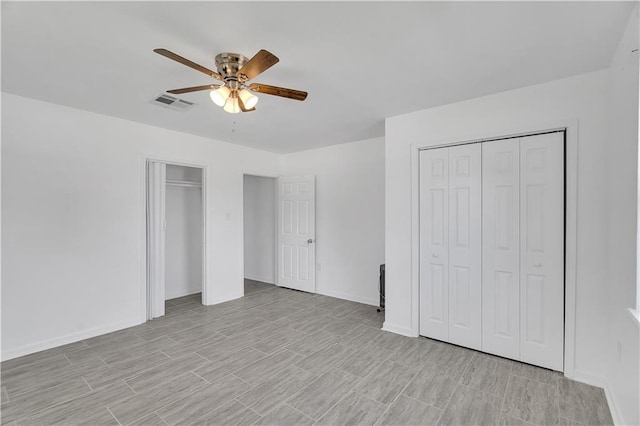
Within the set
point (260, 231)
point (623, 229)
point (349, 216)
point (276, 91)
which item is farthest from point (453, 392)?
point (260, 231)

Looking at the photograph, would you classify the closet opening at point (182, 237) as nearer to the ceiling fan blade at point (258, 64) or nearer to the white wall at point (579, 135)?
the ceiling fan blade at point (258, 64)

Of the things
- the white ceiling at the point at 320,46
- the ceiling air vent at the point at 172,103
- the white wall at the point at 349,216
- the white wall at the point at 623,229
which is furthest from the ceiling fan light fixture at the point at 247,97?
the white wall at the point at 349,216

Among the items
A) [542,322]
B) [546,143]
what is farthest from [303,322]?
[546,143]

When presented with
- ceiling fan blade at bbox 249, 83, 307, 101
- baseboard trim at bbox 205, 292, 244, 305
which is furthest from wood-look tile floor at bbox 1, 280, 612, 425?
ceiling fan blade at bbox 249, 83, 307, 101

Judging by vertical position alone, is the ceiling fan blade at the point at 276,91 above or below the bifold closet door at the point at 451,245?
above

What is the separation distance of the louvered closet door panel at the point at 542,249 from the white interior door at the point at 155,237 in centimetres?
425

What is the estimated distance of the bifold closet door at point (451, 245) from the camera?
117 inches

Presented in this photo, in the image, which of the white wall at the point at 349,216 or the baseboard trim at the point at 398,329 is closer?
the baseboard trim at the point at 398,329

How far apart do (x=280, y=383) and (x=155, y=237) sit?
8.69 feet

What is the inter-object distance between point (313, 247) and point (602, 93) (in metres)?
4.00

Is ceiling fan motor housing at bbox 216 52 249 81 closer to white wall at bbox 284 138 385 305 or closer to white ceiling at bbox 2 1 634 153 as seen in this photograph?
white ceiling at bbox 2 1 634 153

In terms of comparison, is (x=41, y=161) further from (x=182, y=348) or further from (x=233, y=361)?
(x=233, y=361)

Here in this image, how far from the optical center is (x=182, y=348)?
10.1 feet

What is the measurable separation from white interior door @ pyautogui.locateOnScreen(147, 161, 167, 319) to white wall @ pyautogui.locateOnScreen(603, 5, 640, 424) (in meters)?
4.61
